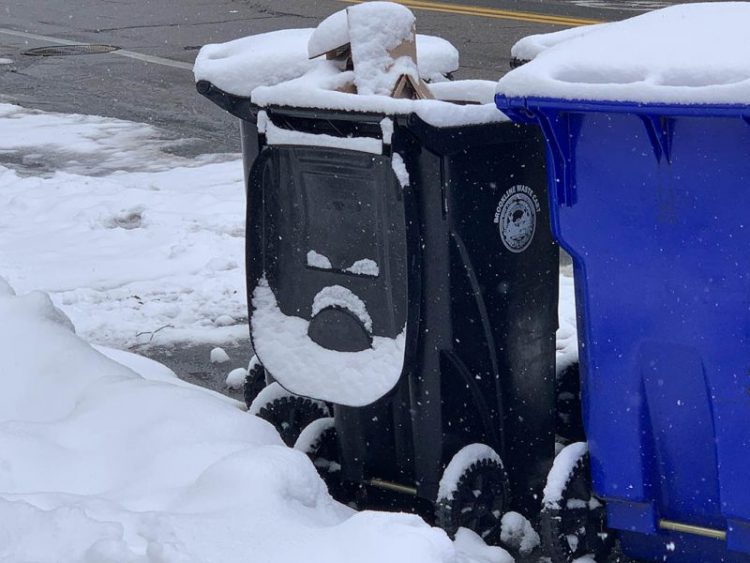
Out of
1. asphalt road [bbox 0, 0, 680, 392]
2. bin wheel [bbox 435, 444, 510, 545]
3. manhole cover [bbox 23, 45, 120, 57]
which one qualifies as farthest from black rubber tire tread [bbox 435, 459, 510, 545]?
manhole cover [bbox 23, 45, 120, 57]

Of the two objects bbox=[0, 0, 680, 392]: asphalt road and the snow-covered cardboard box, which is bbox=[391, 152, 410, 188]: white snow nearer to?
the snow-covered cardboard box

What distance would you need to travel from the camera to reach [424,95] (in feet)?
11.7

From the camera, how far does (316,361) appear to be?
362 centimetres

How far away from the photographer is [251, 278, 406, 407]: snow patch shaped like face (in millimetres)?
3471

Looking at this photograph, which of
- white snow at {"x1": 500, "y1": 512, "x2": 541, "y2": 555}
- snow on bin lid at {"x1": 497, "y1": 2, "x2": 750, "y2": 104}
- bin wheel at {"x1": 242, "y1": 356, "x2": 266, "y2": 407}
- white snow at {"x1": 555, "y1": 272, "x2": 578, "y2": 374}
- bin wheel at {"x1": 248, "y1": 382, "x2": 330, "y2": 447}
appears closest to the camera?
snow on bin lid at {"x1": 497, "y1": 2, "x2": 750, "y2": 104}

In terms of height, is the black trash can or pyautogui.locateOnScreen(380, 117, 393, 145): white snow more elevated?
pyautogui.locateOnScreen(380, 117, 393, 145): white snow

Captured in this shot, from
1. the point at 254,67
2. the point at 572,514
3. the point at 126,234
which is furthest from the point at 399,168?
the point at 126,234

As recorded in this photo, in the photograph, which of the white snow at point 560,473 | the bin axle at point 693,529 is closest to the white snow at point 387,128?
the white snow at point 560,473

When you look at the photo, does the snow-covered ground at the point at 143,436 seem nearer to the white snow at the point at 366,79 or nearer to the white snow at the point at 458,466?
the white snow at the point at 458,466

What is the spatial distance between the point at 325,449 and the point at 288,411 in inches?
8.6

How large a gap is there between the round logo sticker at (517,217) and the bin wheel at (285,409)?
2.92 ft

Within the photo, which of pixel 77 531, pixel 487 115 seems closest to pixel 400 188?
pixel 487 115

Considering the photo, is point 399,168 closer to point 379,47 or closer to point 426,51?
point 379,47

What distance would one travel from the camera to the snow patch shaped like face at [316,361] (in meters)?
3.47
